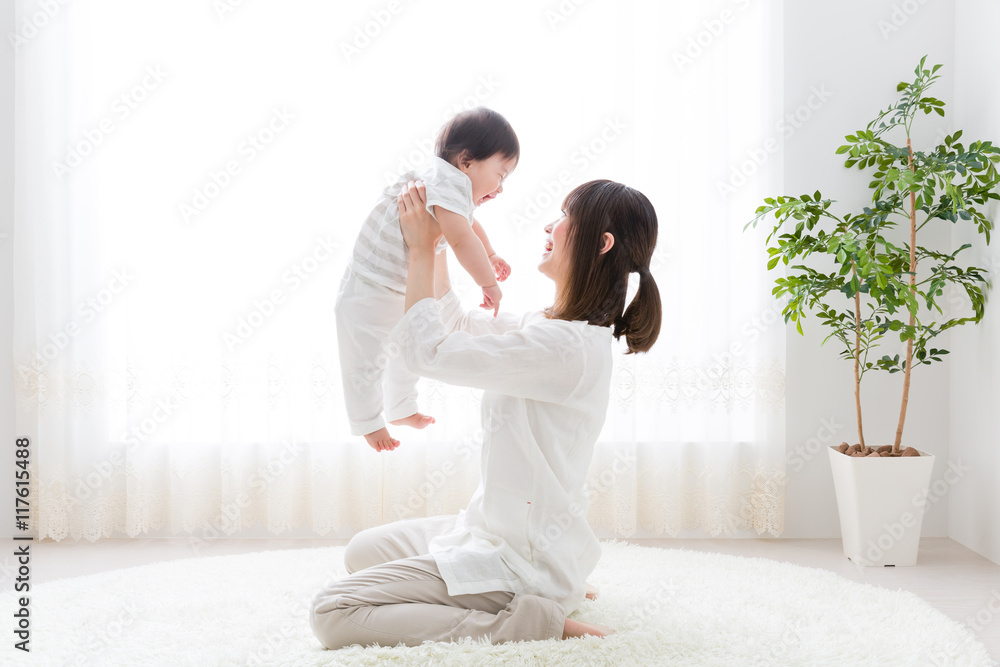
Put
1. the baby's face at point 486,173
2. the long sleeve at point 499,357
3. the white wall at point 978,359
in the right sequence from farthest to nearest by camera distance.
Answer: the white wall at point 978,359, the baby's face at point 486,173, the long sleeve at point 499,357

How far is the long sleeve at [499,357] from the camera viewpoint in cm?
138

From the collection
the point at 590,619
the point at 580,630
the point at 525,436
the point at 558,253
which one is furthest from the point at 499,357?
the point at 590,619

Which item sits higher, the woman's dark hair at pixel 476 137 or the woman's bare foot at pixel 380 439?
the woman's dark hair at pixel 476 137

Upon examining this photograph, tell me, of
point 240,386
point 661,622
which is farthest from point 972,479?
point 240,386

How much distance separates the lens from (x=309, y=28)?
2.69m

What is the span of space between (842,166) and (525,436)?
1975mm

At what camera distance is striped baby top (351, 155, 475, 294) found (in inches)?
60.5

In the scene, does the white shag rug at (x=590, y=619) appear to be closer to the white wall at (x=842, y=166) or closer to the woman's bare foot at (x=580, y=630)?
the woman's bare foot at (x=580, y=630)

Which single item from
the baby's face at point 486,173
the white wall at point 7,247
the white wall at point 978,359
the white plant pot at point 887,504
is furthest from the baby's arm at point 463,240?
the white wall at point 7,247

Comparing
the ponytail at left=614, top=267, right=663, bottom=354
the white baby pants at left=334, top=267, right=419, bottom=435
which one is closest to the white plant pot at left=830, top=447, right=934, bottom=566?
the ponytail at left=614, top=267, right=663, bottom=354

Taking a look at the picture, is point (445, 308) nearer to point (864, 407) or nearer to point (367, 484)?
point (367, 484)

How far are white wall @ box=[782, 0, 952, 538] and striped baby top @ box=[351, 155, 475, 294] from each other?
171cm

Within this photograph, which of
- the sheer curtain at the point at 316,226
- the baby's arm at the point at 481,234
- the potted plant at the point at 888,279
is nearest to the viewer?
the baby's arm at the point at 481,234

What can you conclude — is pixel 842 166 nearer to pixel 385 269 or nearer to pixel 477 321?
pixel 477 321
